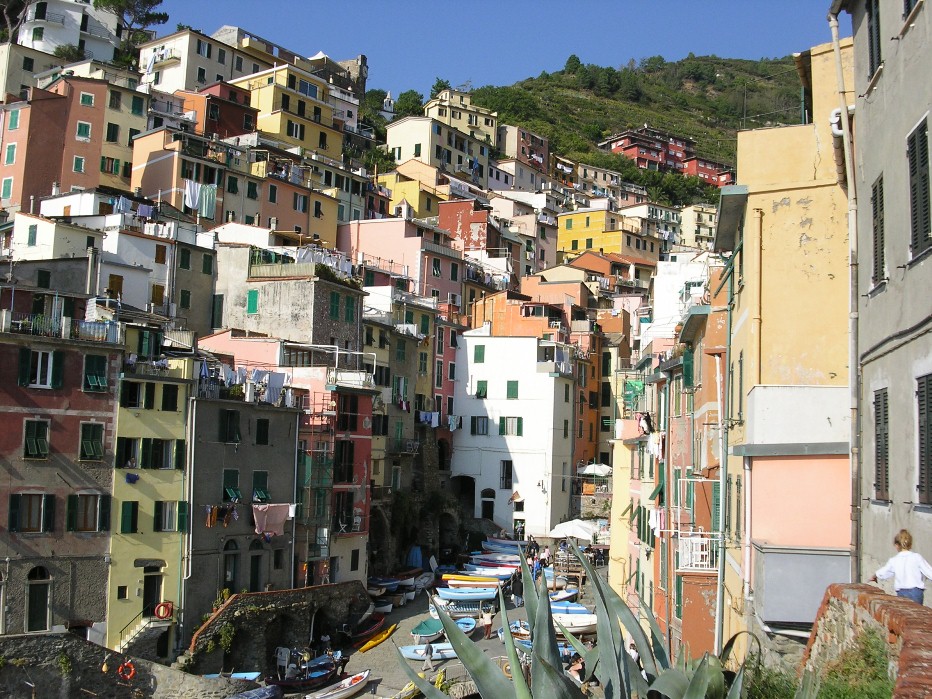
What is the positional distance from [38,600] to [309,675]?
35.5 ft

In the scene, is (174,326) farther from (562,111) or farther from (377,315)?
(562,111)

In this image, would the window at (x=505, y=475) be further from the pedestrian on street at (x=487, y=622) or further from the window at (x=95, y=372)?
the window at (x=95, y=372)

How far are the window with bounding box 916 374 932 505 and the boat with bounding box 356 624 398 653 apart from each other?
39364 millimetres

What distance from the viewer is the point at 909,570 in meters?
12.1

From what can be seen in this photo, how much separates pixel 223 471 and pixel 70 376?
770 centimetres

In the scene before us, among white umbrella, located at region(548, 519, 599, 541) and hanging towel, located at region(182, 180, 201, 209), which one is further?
hanging towel, located at region(182, 180, 201, 209)

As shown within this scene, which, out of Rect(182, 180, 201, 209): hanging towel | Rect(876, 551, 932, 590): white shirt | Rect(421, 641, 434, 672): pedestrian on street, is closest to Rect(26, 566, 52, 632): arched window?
Rect(421, 641, 434, 672): pedestrian on street

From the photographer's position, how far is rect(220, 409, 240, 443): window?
4625cm

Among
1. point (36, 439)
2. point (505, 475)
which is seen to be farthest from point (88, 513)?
point (505, 475)

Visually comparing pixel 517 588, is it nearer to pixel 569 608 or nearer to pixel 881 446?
pixel 569 608

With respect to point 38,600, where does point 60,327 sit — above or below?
above

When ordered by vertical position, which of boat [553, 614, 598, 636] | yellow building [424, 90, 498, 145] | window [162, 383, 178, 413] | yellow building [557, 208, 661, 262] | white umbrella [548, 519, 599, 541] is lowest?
boat [553, 614, 598, 636]

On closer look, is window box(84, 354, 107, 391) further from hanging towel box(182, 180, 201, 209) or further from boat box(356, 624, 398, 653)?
hanging towel box(182, 180, 201, 209)

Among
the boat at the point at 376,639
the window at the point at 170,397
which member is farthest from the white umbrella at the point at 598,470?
the window at the point at 170,397
